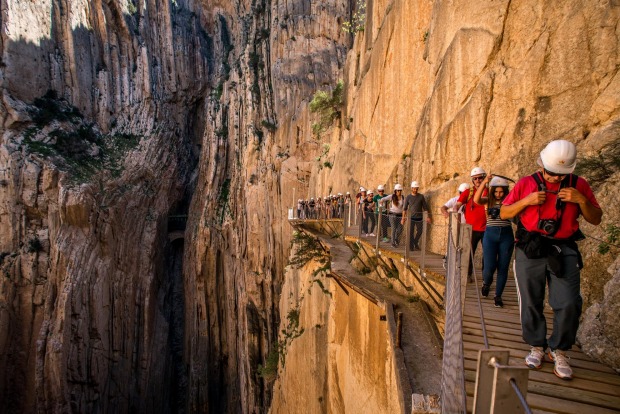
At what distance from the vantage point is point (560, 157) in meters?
2.52

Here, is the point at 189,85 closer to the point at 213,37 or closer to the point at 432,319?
the point at 213,37

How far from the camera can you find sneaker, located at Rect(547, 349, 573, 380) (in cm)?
250

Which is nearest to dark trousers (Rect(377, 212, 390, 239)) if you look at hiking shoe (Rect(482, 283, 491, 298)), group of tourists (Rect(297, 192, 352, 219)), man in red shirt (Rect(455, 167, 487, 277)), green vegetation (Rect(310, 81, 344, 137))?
man in red shirt (Rect(455, 167, 487, 277))

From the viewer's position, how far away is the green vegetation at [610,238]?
3.55 meters

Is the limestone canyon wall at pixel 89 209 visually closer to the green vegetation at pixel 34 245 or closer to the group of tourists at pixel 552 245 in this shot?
the green vegetation at pixel 34 245

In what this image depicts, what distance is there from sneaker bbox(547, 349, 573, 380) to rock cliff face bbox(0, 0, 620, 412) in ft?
17.7

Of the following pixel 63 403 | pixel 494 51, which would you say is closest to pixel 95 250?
pixel 63 403

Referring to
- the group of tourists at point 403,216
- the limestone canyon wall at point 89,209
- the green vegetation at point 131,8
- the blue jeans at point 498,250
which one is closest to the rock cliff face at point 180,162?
the limestone canyon wall at point 89,209

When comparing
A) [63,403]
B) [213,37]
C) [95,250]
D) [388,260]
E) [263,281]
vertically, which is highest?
[213,37]

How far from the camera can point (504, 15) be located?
7207 millimetres

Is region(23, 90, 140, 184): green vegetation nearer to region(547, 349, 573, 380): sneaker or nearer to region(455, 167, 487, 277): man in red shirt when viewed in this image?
region(455, 167, 487, 277): man in red shirt

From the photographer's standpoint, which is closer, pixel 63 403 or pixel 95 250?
pixel 63 403

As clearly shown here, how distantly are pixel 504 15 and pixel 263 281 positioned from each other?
22641mm

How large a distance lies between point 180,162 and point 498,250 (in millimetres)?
36947
